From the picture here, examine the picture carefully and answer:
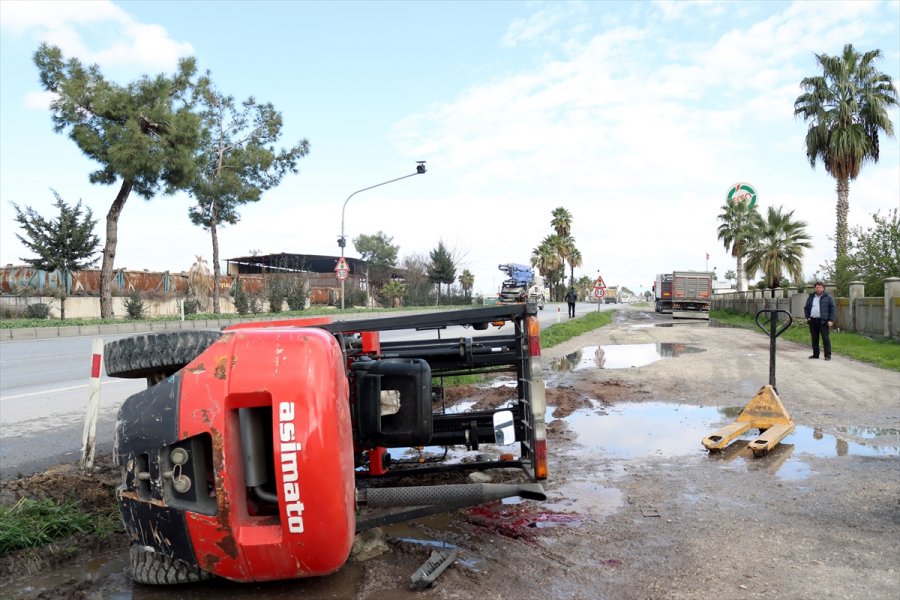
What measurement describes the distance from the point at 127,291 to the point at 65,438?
31.0m

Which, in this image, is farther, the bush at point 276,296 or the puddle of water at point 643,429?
the bush at point 276,296

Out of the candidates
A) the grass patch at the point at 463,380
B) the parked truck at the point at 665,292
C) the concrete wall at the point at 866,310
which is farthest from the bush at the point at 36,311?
the parked truck at the point at 665,292

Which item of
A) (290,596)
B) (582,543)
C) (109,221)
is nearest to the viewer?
(290,596)

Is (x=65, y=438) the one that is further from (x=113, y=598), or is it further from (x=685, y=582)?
(x=685, y=582)

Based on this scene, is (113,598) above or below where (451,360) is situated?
below

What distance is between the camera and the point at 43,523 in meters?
3.75

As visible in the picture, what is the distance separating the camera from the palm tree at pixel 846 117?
30.4 meters

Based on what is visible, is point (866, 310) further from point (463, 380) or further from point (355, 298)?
point (355, 298)

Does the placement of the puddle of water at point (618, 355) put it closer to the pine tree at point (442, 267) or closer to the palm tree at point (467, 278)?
the pine tree at point (442, 267)

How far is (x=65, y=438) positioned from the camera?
624cm

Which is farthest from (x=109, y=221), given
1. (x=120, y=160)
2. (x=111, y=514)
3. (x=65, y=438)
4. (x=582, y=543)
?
(x=582, y=543)

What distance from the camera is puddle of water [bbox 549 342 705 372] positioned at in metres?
12.9

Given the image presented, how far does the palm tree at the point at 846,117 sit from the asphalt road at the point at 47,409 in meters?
30.8

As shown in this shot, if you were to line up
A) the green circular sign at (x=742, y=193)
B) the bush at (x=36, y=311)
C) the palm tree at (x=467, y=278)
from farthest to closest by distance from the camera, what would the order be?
the palm tree at (x=467, y=278)
the bush at (x=36, y=311)
the green circular sign at (x=742, y=193)
